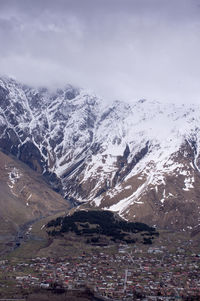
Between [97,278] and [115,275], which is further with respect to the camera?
[115,275]

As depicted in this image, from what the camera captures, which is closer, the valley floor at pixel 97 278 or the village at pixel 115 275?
the valley floor at pixel 97 278

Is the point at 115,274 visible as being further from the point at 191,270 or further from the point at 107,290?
the point at 191,270

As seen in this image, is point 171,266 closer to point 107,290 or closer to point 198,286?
point 198,286

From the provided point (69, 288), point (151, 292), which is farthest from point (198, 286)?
point (69, 288)

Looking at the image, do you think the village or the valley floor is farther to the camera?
the village

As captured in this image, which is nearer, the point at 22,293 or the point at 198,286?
the point at 22,293

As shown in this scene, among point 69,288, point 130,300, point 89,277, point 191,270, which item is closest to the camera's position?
point 130,300

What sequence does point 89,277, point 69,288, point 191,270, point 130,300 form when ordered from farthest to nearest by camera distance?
point 191,270, point 89,277, point 69,288, point 130,300

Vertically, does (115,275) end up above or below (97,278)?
above
